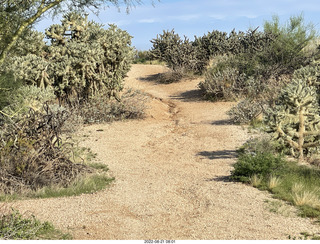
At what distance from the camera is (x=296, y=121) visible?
11.2 meters

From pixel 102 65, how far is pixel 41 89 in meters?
3.08

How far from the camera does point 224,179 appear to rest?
9664 mm

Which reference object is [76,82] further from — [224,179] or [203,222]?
[203,222]

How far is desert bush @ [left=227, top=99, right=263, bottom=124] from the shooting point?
15.3m

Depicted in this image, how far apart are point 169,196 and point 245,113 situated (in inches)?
306

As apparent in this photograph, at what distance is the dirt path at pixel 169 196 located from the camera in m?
6.76

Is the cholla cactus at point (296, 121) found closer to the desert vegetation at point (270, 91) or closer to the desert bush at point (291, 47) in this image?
the desert vegetation at point (270, 91)

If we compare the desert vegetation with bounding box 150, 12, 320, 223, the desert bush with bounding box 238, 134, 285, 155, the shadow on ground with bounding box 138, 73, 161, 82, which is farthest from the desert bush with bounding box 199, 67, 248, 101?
the desert bush with bounding box 238, 134, 285, 155

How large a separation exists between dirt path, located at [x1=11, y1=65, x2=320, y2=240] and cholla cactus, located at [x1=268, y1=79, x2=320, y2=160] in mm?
1482

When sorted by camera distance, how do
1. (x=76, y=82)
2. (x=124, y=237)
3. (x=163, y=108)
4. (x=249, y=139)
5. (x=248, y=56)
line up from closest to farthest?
(x=124, y=237), (x=249, y=139), (x=76, y=82), (x=163, y=108), (x=248, y=56)

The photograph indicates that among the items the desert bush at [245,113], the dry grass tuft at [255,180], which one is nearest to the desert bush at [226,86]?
the desert bush at [245,113]

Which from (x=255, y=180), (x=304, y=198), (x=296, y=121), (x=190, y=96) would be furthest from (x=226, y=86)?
(x=304, y=198)

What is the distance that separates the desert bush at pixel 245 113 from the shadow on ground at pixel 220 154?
339 cm

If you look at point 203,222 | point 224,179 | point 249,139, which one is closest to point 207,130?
point 249,139
